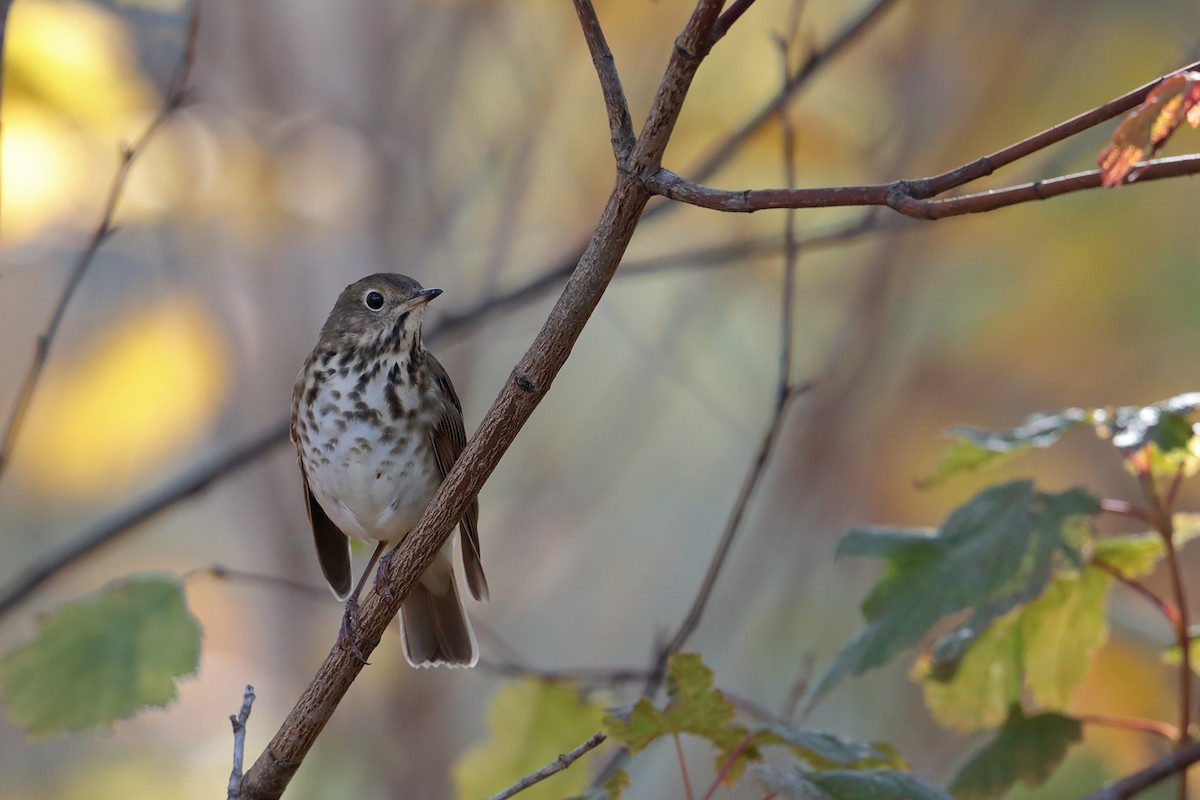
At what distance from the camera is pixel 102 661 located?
2.69 metres

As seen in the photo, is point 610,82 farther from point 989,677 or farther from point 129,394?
point 129,394

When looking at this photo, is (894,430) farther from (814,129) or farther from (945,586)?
(945,586)

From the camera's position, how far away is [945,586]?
2238mm

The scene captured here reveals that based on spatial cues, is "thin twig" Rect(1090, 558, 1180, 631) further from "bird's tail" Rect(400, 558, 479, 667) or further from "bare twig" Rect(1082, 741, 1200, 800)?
"bird's tail" Rect(400, 558, 479, 667)

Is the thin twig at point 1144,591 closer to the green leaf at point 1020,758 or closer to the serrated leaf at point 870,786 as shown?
the green leaf at point 1020,758

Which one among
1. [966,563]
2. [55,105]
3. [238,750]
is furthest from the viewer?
[55,105]

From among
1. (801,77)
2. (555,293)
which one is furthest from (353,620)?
(555,293)

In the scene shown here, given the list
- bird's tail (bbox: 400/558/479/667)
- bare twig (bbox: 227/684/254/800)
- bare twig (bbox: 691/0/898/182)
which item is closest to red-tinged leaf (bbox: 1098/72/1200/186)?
bare twig (bbox: 227/684/254/800)

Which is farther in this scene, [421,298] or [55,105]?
[55,105]

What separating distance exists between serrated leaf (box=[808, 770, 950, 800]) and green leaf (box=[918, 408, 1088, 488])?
67 centimetres

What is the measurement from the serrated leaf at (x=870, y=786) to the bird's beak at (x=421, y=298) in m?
1.85

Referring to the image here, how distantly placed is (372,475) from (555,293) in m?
1.63

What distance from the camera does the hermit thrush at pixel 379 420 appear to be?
3.37 meters

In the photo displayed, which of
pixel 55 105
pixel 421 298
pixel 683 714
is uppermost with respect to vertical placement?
pixel 55 105
